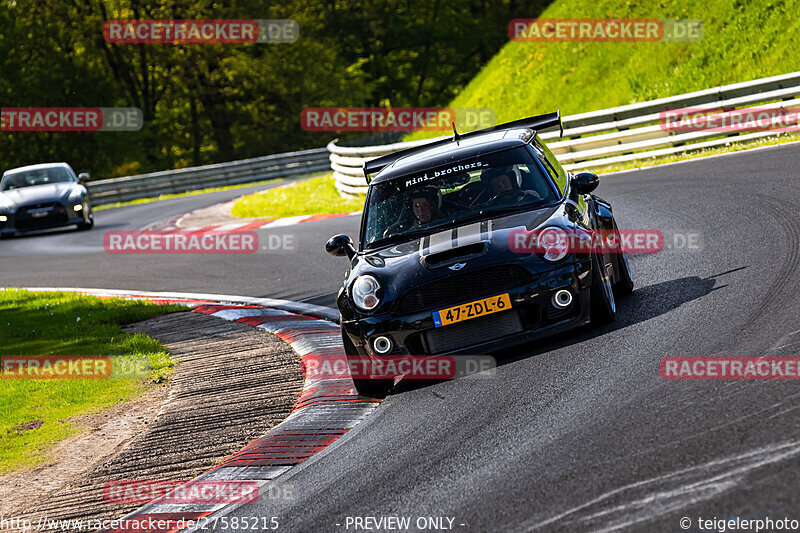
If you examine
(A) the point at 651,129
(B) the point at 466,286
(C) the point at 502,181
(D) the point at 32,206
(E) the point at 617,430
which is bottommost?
(E) the point at 617,430

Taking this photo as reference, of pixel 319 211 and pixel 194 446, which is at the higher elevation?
pixel 319 211

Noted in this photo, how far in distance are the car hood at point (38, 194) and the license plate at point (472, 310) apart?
18.0 metres

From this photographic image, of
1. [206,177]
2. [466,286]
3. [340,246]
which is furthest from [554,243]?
[206,177]

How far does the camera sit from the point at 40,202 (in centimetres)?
2295

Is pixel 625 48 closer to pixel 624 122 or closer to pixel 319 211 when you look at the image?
pixel 624 122

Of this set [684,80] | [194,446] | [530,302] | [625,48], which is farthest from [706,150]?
[194,446]

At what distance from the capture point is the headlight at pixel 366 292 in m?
7.06

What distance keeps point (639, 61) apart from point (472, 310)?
18303 mm

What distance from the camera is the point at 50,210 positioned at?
23.0 m

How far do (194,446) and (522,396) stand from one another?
217 centimetres

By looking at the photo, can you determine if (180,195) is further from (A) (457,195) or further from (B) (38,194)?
(A) (457,195)

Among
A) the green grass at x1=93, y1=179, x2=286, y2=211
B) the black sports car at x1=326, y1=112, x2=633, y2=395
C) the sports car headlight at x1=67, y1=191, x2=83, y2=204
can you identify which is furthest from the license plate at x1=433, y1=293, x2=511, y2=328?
the green grass at x1=93, y1=179, x2=286, y2=211

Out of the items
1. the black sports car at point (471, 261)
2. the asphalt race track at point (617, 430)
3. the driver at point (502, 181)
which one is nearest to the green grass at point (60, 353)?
the black sports car at point (471, 261)

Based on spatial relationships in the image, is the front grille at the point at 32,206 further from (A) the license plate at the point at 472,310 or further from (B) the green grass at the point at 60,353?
(A) the license plate at the point at 472,310
